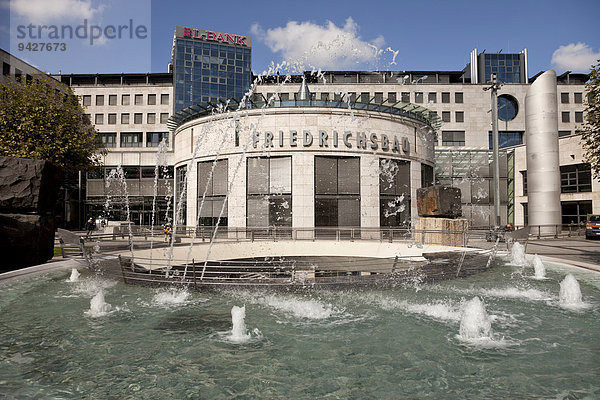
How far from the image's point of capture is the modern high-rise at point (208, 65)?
198 ft

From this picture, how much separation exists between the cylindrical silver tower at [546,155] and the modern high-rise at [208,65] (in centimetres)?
4603

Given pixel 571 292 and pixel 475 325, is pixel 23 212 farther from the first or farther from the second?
pixel 571 292

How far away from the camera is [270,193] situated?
2861 centimetres

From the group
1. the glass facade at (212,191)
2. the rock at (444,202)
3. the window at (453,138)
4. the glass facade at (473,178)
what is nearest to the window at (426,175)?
the glass facade at (473,178)

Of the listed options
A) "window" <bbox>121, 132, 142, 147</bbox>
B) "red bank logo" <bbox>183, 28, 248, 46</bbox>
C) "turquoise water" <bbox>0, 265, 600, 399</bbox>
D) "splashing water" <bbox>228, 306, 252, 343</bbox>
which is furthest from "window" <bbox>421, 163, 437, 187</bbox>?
"window" <bbox>121, 132, 142, 147</bbox>

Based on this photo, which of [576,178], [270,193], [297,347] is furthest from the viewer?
[576,178]

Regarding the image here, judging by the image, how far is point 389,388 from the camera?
4.95 m

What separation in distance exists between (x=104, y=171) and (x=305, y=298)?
4755 centimetres

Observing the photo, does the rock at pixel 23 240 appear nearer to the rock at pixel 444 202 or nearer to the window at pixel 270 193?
the window at pixel 270 193

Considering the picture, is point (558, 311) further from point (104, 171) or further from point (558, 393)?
point (104, 171)

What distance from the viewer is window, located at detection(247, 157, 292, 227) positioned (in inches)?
1116

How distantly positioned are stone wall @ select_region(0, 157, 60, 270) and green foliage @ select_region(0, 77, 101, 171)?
9.51 meters

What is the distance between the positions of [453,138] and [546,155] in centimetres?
2385

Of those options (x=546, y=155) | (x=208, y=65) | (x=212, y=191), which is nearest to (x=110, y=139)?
(x=208, y=65)
